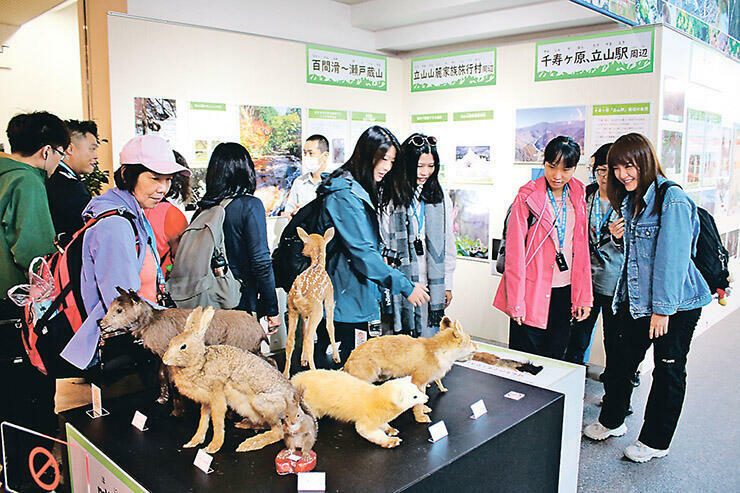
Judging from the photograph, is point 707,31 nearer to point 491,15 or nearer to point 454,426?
point 491,15

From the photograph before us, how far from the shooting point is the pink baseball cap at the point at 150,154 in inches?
72.1

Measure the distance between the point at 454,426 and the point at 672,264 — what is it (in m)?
1.49

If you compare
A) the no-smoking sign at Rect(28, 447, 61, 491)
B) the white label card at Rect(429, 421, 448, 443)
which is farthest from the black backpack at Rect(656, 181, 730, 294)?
the no-smoking sign at Rect(28, 447, 61, 491)

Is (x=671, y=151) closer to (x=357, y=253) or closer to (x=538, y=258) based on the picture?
(x=538, y=258)

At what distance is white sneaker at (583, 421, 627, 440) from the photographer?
3.27 meters

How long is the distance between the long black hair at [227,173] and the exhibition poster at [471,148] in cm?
292

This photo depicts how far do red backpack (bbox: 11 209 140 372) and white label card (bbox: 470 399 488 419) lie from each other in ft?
3.79

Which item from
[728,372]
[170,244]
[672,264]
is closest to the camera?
[672,264]

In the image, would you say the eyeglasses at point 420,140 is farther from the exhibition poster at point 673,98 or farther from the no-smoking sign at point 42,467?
the exhibition poster at point 673,98

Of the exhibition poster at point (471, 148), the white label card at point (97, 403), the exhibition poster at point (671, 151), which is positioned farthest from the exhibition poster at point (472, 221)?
the white label card at point (97, 403)

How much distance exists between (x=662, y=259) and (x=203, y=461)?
7.05ft

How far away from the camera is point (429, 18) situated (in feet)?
16.4

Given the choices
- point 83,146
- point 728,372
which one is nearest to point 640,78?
point 728,372

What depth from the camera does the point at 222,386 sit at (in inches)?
60.7
